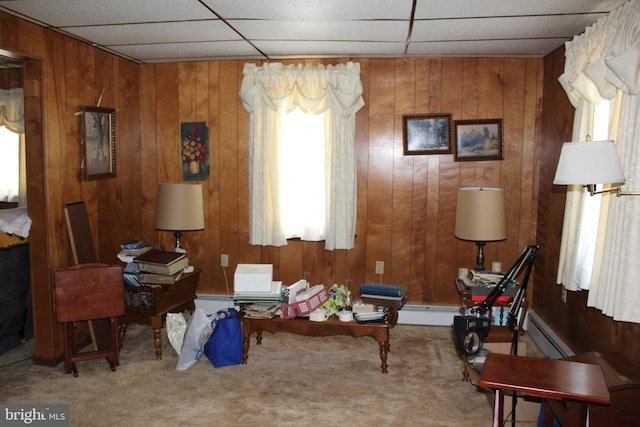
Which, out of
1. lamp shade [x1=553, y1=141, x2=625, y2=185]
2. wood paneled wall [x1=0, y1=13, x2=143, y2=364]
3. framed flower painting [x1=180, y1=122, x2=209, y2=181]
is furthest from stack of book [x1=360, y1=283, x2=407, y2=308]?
wood paneled wall [x1=0, y1=13, x2=143, y2=364]

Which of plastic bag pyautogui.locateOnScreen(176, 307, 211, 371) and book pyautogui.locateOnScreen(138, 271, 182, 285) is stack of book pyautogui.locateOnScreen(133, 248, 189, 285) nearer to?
book pyautogui.locateOnScreen(138, 271, 182, 285)

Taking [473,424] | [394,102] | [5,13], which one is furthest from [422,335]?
[5,13]

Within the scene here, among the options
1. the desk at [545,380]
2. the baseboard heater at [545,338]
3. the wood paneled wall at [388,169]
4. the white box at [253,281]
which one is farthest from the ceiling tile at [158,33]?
the baseboard heater at [545,338]

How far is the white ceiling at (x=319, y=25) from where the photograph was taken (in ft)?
9.53

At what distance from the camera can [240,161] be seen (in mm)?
4645

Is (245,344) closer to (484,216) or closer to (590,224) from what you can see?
(484,216)

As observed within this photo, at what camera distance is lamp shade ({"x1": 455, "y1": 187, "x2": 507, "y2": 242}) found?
12.5 feet

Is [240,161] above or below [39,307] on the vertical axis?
above

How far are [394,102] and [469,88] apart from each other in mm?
637

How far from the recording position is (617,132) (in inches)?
109

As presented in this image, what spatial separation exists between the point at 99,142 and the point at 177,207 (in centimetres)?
79

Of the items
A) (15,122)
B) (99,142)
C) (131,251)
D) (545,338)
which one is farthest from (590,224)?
(15,122)

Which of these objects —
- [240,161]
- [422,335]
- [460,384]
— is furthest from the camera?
[240,161]

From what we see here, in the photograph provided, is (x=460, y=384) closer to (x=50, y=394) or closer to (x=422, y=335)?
(x=422, y=335)
